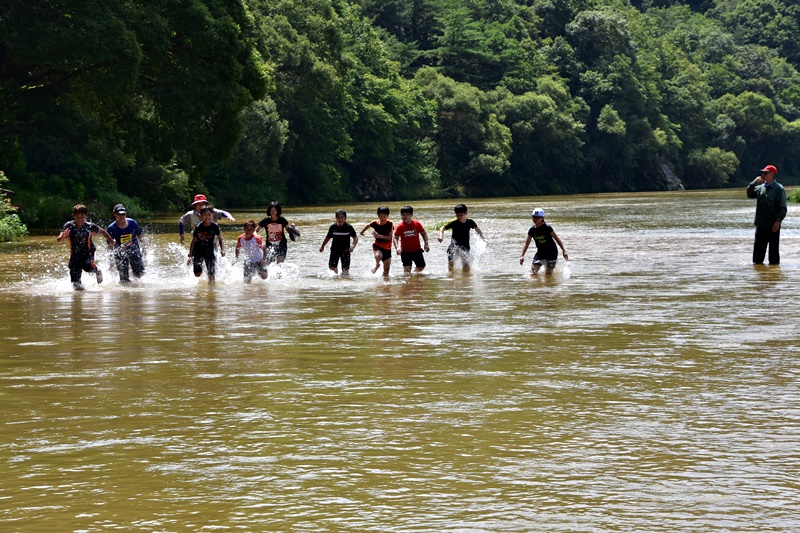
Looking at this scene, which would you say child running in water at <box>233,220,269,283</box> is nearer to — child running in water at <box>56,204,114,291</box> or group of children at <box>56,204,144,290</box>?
group of children at <box>56,204,144,290</box>

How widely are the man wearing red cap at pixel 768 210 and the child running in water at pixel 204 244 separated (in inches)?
344

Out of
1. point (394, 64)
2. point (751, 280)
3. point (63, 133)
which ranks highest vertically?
point (394, 64)

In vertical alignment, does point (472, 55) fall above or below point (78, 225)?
above

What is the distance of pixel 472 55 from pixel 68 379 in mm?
105615

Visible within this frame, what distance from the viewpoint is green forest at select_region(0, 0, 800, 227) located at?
41250 millimetres

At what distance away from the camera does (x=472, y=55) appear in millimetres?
Answer: 113500

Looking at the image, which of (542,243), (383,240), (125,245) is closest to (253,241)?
(125,245)

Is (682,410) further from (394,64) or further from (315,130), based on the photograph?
(394,64)

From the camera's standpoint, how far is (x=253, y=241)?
778 inches

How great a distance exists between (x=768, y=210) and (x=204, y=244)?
937 cm

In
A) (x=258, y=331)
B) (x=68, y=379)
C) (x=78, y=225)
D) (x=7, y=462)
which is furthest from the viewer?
(x=78, y=225)

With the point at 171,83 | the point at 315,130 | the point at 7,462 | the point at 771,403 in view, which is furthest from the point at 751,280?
the point at 315,130

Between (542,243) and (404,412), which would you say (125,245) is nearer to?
(542,243)

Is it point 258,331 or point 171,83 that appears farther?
point 171,83
